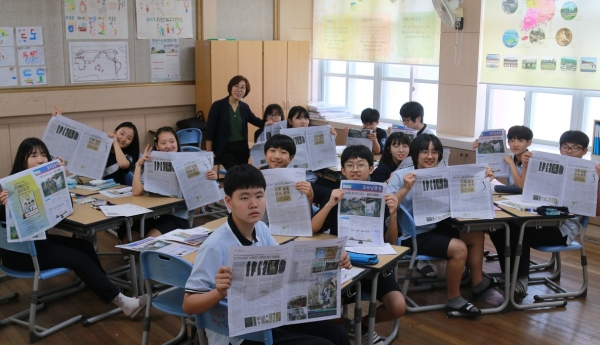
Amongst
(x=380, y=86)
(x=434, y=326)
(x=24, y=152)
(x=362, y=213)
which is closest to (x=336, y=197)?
(x=362, y=213)

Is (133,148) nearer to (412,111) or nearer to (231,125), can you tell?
(231,125)

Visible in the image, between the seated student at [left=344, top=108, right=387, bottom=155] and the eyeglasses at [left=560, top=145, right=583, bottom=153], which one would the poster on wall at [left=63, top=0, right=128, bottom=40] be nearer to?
the seated student at [left=344, top=108, right=387, bottom=155]

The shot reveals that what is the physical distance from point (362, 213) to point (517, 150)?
217 cm

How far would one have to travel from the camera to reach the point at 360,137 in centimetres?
616

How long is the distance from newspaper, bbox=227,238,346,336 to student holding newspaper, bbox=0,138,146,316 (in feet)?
6.39

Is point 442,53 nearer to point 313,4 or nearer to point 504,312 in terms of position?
point 313,4

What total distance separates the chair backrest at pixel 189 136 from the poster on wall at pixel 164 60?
4.11 feet

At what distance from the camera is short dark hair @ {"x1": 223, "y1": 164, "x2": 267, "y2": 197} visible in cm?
261

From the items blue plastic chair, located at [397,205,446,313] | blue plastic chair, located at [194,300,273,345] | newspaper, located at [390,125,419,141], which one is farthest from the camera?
newspaper, located at [390,125,419,141]

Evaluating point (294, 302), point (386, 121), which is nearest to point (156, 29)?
point (386, 121)

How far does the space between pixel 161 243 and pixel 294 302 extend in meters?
1.26

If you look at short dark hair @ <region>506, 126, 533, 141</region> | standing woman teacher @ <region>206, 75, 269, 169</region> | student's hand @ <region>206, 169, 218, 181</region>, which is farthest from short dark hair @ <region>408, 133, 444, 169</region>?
standing woman teacher @ <region>206, 75, 269, 169</region>

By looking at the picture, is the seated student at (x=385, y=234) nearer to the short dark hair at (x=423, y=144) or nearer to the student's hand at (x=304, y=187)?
the student's hand at (x=304, y=187)

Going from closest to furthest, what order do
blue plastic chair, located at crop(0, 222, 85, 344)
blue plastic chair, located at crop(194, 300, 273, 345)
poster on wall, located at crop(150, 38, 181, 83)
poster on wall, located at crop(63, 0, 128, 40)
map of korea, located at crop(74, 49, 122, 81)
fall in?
blue plastic chair, located at crop(194, 300, 273, 345)
blue plastic chair, located at crop(0, 222, 85, 344)
poster on wall, located at crop(63, 0, 128, 40)
map of korea, located at crop(74, 49, 122, 81)
poster on wall, located at crop(150, 38, 181, 83)
